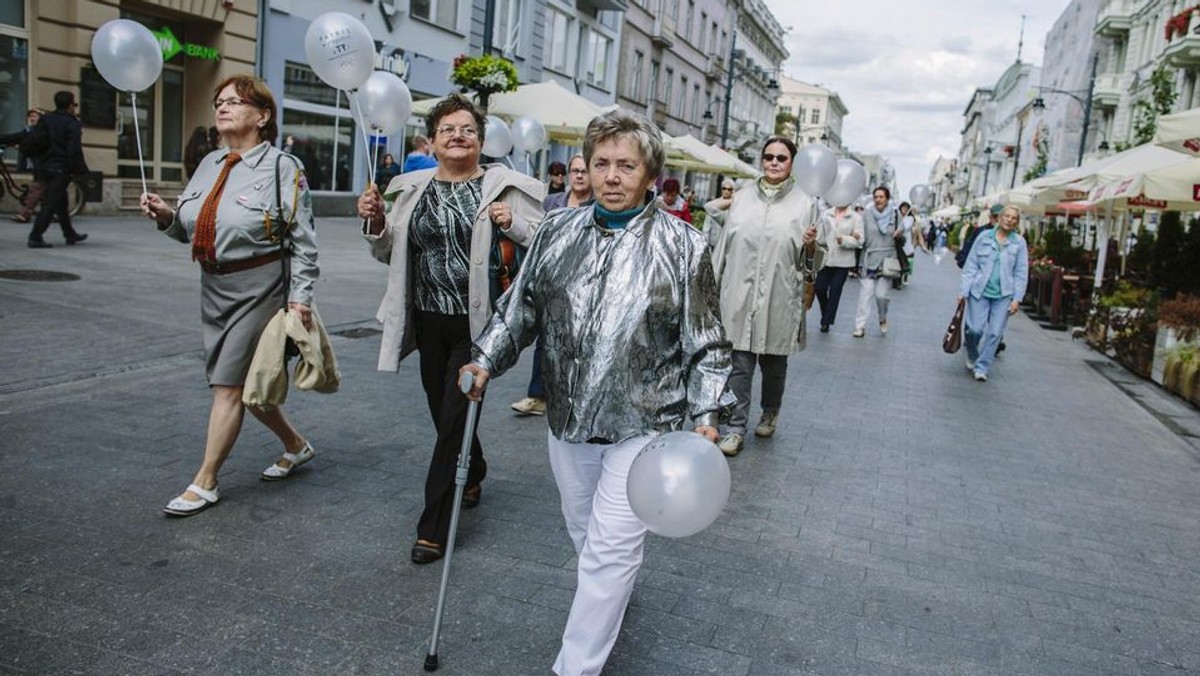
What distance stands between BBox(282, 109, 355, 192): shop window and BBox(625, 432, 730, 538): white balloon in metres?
19.6

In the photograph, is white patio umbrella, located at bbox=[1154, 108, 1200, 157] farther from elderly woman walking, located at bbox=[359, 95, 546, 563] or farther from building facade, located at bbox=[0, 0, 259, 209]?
building facade, located at bbox=[0, 0, 259, 209]

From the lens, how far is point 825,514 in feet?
16.7

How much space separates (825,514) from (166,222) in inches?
143

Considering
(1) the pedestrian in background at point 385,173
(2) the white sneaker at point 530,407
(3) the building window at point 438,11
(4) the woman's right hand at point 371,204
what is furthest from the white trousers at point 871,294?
(3) the building window at point 438,11

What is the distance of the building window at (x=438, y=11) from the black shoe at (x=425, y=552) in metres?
22.1

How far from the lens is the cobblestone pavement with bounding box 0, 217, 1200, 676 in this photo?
333 cm

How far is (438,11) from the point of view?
2509 cm

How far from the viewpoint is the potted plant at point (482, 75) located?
12789 mm

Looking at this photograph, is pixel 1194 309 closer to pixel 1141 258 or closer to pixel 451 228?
pixel 1141 258

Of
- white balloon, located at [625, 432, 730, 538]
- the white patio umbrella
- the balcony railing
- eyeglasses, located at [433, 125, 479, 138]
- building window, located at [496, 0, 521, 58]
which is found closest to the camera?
white balloon, located at [625, 432, 730, 538]

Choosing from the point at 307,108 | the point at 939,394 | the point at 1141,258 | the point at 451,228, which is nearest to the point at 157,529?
the point at 451,228

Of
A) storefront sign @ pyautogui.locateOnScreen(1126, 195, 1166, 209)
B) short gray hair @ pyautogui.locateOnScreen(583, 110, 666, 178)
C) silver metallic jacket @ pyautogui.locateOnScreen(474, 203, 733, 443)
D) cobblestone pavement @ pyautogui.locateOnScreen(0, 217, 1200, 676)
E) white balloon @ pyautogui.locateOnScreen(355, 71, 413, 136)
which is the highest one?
storefront sign @ pyautogui.locateOnScreen(1126, 195, 1166, 209)

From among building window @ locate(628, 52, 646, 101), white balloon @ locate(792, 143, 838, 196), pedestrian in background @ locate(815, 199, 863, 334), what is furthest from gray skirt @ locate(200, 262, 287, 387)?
building window @ locate(628, 52, 646, 101)

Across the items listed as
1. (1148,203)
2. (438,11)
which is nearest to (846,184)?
(1148,203)
